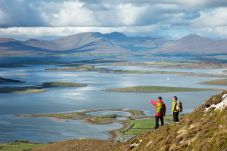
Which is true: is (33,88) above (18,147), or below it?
above

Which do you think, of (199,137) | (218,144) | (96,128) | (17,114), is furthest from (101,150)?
(17,114)

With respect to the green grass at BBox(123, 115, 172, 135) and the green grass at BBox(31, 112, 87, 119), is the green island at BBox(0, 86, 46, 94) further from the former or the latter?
the green grass at BBox(123, 115, 172, 135)

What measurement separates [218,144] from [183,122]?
17.0 ft

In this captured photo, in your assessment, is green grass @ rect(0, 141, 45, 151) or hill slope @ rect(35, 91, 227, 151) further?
green grass @ rect(0, 141, 45, 151)

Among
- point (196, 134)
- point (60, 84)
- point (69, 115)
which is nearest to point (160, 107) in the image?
point (196, 134)

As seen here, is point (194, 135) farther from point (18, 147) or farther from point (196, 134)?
point (18, 147)

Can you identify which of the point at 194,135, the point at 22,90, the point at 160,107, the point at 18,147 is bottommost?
the point at 18,147

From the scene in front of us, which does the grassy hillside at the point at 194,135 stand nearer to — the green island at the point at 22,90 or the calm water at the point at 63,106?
the calm water at the point at 63,106

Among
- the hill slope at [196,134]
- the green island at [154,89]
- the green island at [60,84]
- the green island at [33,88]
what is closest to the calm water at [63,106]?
the green island at [33,88]

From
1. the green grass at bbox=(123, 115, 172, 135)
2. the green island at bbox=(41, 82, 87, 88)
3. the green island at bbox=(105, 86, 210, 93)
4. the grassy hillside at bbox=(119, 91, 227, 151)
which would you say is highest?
the green island at bbox=(41, 82, 87, 88)

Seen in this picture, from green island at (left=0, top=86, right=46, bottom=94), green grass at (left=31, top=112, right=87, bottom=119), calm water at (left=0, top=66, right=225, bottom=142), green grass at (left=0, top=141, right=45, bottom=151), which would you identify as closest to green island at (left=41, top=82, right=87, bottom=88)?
calm water at (left=0, top=66, right=225, bottom=142)

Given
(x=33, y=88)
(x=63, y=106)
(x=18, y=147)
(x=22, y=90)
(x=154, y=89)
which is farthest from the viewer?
(x=33, y=88)

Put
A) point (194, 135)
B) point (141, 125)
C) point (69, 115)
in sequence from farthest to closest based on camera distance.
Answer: point (69, 115) → point (141, 125) → point (194, 135)

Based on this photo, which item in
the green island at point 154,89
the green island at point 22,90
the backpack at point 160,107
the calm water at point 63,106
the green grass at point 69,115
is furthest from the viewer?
the green island at point 22,90
